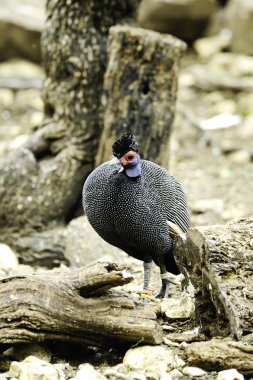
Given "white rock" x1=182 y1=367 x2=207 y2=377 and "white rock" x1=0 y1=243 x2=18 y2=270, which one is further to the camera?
"white rock" x1=0 y1=243 x2=18 y2=270

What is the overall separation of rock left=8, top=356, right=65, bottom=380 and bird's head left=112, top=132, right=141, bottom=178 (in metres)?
1.13

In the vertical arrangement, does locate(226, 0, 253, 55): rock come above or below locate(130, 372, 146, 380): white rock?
above

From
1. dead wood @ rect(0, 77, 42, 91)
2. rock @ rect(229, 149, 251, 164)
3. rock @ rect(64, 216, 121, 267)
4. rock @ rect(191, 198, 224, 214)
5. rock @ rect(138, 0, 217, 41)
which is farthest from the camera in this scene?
rock @ rect(138, 0, 217, 41)

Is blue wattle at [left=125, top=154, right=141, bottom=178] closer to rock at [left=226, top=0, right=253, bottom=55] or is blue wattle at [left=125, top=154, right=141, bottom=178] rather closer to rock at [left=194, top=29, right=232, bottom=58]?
rock at [left=226, top=0, right=253, bottom=55]

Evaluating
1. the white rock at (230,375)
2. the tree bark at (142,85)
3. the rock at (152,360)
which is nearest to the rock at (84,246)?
the tree bark at (142,85)

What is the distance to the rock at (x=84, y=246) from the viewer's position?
19.0 feet

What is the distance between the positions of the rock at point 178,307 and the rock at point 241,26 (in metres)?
7.81

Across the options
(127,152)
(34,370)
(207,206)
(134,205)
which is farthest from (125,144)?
(207,206)

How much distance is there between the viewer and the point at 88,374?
10.7ft

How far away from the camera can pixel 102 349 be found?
3.65 m

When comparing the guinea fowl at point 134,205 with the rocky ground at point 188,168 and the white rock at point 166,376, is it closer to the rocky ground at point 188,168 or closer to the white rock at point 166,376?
the rocky ground at point 188,168

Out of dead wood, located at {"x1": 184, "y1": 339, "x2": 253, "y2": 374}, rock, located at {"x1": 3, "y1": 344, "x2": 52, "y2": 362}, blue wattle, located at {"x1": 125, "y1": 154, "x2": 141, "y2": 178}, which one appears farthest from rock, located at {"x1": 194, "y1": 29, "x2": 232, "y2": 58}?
dead wood, located at {"x1": 184, "y1": 339, "x2": 253, "y2": 374}

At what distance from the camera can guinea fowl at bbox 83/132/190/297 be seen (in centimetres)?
402

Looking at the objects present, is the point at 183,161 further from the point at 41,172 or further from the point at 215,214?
the point at 41,172
